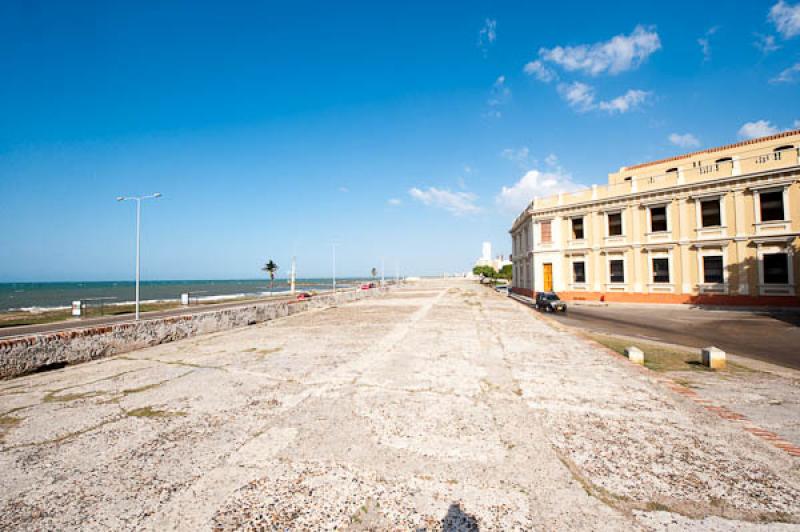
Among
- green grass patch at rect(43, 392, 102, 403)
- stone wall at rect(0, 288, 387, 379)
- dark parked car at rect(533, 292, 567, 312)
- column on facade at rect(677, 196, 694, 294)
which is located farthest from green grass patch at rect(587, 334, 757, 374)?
column on facade at rect(677, 196, 694, 294)

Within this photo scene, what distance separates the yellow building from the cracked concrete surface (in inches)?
934

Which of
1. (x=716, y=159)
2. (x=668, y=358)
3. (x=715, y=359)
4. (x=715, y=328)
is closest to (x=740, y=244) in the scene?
(x=716, y=159)

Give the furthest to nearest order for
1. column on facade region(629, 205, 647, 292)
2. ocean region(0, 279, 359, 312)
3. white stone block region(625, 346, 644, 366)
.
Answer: ocean region(0, 279, 359, 312) → column on facade region(629, 205, 647, 292) → white stone block region(625, 346, 644, 366)

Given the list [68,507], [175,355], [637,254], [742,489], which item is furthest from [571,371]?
[637,254]

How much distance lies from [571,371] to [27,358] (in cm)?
1232

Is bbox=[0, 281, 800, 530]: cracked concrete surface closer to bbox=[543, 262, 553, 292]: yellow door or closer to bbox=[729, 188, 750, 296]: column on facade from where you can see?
bbox=[729, 188, 750, 296]: column on facade

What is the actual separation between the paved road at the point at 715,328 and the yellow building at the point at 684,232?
2.23 m

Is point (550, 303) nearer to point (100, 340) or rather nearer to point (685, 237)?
point (685, 237)

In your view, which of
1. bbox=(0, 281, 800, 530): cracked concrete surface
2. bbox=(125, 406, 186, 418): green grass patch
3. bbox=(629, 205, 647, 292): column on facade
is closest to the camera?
bbox=(0, 281, 800, 530): cracked concrete surface

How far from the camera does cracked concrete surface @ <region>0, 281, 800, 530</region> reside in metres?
2.96

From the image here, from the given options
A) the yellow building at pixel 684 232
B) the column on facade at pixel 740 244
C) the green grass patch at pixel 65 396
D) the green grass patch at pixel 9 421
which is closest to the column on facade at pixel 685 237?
the yellow building at pixel 684 232

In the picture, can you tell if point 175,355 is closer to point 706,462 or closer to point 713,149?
point 706,462

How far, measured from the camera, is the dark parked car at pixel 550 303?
22703mm

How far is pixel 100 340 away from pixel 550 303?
2322cm
